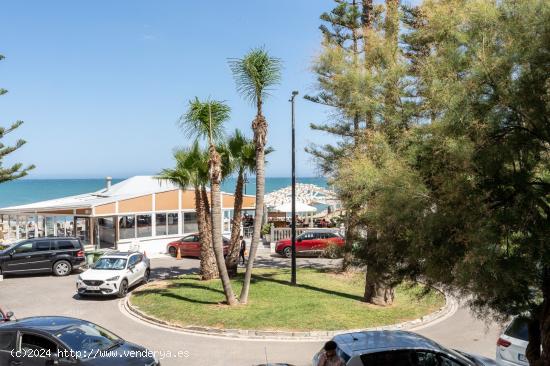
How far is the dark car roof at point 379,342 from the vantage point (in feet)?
26.2

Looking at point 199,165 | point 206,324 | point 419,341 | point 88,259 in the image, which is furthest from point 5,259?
Answer: point 419,341

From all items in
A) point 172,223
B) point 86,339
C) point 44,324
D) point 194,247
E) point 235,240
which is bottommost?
point 194,247

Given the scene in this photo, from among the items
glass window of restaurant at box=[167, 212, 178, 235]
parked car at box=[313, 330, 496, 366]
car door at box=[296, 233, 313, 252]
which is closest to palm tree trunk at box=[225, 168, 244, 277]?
car door at box=[296, 233, 313, 252]

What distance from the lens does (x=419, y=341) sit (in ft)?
27.8

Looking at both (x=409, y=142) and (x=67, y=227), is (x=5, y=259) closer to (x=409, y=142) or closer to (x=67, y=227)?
(x=67, y=227)

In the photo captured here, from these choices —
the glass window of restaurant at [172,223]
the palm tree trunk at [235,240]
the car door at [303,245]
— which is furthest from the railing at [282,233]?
the palm tree trunk at [235,240]

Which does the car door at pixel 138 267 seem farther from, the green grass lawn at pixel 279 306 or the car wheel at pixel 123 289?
the car wheel at pixel 123 289

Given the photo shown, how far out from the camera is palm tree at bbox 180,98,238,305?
15.7 meters

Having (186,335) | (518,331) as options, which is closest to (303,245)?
(186,335)

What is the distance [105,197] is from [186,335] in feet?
61.2

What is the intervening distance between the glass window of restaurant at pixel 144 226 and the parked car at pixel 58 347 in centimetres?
1986

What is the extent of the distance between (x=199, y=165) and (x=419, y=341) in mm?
13250

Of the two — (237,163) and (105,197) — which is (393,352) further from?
(105,197)

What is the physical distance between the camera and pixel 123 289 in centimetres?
1814
